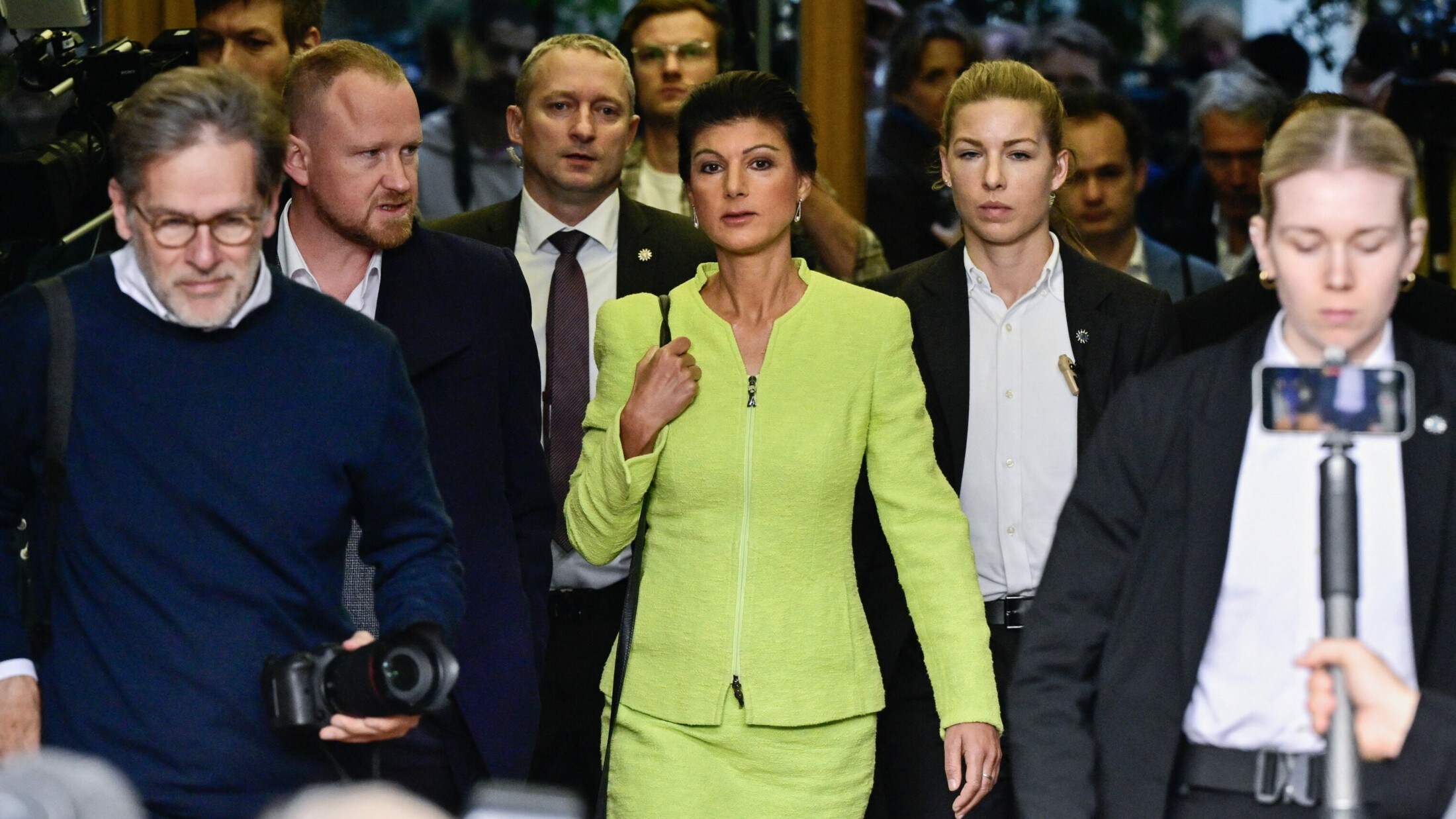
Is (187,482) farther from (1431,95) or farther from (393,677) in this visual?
(1431,95)

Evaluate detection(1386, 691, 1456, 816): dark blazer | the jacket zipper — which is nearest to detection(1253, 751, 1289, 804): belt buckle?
detection(1386, 691, 1456, 816): dark blazer

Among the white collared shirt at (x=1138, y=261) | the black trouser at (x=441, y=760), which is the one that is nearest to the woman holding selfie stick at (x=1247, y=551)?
the black trouser at (x=441, y=760)

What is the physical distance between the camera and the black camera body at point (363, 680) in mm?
2400

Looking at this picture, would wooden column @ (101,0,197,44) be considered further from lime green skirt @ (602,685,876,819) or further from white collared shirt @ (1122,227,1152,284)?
lime green skirt @ (602,685,876,819)

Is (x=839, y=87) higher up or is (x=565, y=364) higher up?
(x=839, y=87)

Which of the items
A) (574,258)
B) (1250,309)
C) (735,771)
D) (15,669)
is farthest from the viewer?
(574,258)

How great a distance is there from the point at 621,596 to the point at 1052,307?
0.92m

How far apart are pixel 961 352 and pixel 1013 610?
0.45 m

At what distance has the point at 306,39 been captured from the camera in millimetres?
4547

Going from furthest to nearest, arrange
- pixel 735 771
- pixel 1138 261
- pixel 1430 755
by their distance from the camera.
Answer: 1. pixel 1138 261
2. pixel 735 771
3. pixel 1430 755

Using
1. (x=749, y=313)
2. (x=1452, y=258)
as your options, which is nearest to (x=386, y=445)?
(x=749, y=313)

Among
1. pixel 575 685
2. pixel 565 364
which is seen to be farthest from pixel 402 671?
pixel 565 364

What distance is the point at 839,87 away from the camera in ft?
17.6

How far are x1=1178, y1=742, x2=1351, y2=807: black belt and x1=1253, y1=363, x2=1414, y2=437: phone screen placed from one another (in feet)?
1.58
